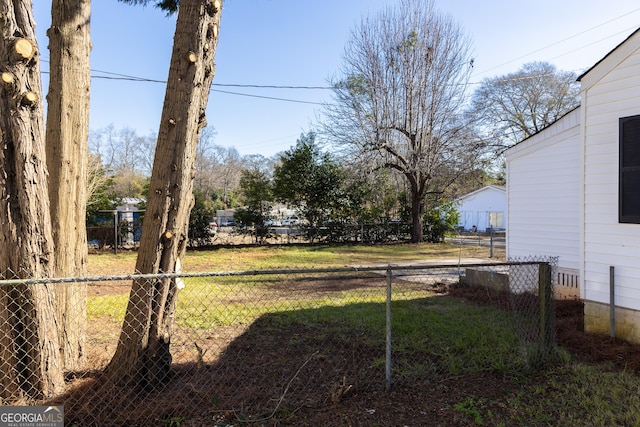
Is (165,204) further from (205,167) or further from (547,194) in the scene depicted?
(205,167)

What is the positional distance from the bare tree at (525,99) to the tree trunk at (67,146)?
25.8m

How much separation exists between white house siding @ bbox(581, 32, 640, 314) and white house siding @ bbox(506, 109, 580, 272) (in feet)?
6.84

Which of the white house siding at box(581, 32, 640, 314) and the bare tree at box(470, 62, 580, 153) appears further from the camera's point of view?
the bare tree at box(470, 62, 580, 153)

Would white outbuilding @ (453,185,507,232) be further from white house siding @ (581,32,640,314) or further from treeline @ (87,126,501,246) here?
white house siding @ (581,32,640,314)

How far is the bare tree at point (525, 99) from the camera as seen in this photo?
26.2m

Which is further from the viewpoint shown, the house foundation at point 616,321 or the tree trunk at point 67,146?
the house foundation at point 616,321

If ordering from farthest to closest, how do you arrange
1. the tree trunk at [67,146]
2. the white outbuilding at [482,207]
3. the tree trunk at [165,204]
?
1. the white outbuilding at [482,207]
2. the tree trunk at [67,146]
3. the tree trunk at [165,204]

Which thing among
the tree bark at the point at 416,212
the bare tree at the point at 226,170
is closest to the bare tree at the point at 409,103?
the tree bark at the point at 416,212

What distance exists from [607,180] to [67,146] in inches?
235

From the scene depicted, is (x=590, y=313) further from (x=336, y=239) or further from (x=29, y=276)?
(x=336, y=239)

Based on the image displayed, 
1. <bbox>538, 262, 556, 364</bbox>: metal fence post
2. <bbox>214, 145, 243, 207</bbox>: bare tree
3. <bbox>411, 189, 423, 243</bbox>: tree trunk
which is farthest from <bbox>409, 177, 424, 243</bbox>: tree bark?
<bbox>214, 145, 243, 207</bbox>: bare tree

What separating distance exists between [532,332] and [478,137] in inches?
644

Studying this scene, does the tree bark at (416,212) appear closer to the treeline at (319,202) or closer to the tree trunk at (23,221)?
the treeline at (319,202)

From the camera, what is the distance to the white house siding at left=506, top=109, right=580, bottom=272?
277 inches
